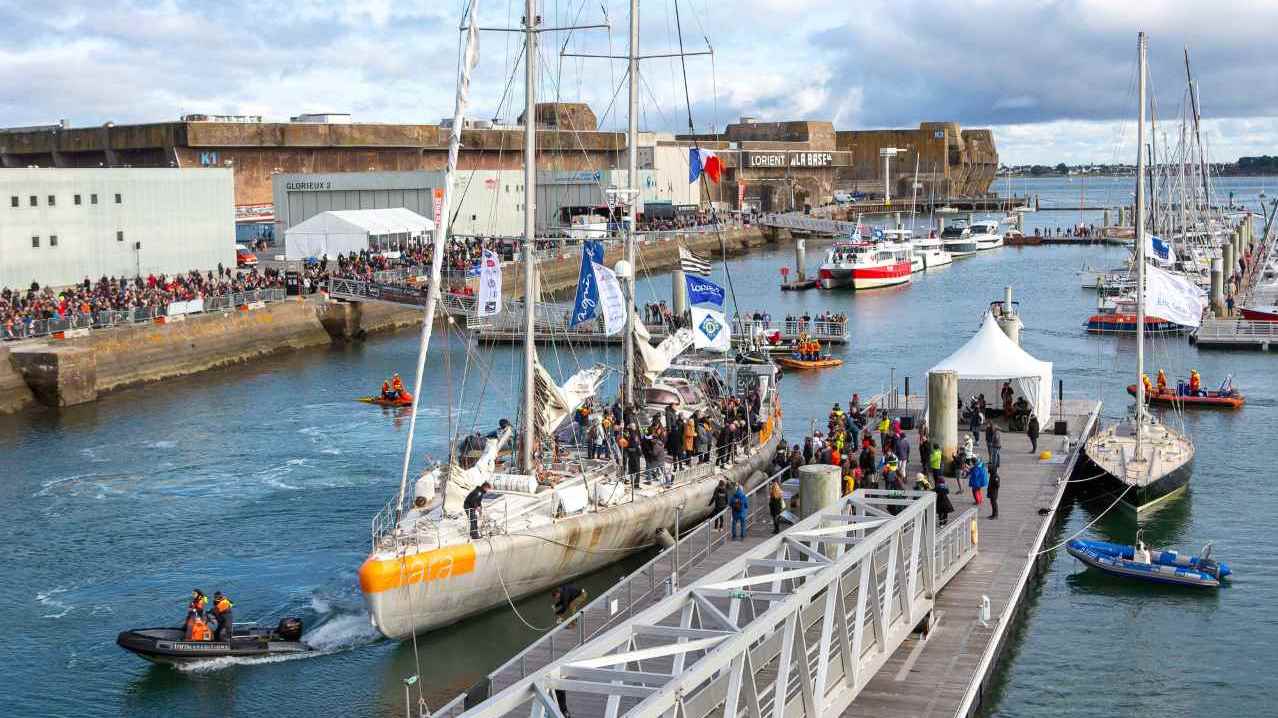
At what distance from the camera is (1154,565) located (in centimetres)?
2688

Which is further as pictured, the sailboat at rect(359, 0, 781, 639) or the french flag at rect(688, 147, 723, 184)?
the french flag at rect(688, 147, 723, 184)

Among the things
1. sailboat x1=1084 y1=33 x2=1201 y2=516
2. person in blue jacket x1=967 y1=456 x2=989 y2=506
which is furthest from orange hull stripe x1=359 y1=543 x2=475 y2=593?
sailboat x1=1084 y1=33 x2=1201 y2=516

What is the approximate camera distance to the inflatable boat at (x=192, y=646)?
2325 centimetres

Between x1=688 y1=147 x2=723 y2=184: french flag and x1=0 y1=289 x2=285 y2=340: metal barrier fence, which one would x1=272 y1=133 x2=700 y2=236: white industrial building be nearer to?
x1=0 y1=289 x2=285 y2=340: metal barrier fence

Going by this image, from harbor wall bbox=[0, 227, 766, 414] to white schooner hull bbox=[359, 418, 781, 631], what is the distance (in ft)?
47.8

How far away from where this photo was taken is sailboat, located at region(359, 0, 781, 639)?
2370cm

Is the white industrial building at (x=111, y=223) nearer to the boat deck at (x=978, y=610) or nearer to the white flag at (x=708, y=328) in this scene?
the white flag at (x=708, y=328)

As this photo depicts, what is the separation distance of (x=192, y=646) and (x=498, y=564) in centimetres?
524

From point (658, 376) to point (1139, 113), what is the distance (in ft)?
43.0

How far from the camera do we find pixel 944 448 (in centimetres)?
3100

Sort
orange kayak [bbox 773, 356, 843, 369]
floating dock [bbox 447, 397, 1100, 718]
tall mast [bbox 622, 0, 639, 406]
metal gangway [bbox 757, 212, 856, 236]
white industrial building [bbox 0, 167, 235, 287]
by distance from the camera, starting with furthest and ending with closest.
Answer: metal gangway [bbox 757, 212, 856, 236] → white industrial building [bbox 0, 167, 235, 287] → orange kayak [bbox 773, 356, 843, 369] → tall mast [bbox 622, 0, 639, 406] → floating dock [bbox 447, 397, 1100, 718]

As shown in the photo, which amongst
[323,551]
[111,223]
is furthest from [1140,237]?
[111,223]

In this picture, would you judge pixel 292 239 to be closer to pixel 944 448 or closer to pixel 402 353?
pixel 402 353

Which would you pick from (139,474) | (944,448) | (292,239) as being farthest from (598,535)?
(292,239)
